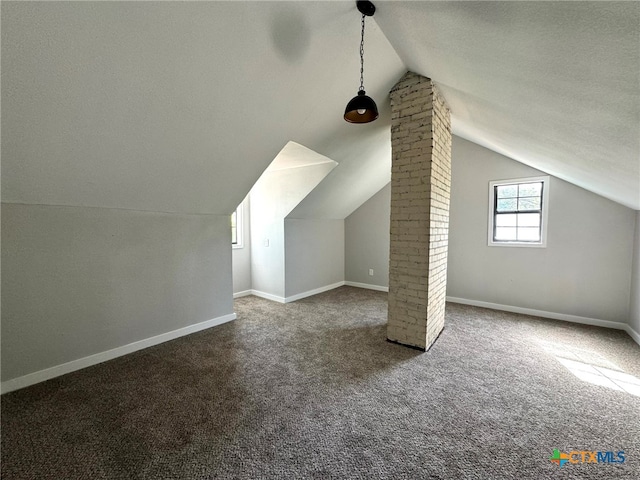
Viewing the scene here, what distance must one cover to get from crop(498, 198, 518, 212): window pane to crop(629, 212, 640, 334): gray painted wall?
1.35 meters

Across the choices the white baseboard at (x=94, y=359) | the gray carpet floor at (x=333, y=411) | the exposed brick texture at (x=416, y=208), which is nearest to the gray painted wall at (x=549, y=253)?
the gray carpet floor at (x=333, y=411)

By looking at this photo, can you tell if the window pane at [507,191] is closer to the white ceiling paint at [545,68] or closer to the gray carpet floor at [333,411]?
the white ceiling paint at [545,68]

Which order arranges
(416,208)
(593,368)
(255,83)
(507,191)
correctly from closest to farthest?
(255,83) → (593,368) → (416,208) → (507,191)

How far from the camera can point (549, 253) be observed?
411cm

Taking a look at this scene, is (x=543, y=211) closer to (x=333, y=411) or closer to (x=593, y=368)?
(x=593, y=368)

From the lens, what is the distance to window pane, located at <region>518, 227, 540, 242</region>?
4.26m

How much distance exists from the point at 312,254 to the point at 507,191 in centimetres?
367

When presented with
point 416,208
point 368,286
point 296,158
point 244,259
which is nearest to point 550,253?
point 416,208

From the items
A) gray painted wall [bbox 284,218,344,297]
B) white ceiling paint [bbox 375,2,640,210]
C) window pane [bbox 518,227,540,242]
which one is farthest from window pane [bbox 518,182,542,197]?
gray painted wall [bbox 284,218,344,297]

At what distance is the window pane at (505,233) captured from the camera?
445 cm

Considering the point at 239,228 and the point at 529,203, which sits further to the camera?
the point at 239,228

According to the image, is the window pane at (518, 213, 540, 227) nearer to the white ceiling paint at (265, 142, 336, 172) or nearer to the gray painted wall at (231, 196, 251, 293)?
the white ceiling paint at (265, 142, 336, 172)

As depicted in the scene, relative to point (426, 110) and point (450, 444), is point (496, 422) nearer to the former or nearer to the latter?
point (450, 444)

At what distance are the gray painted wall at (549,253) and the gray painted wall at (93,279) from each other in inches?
170
